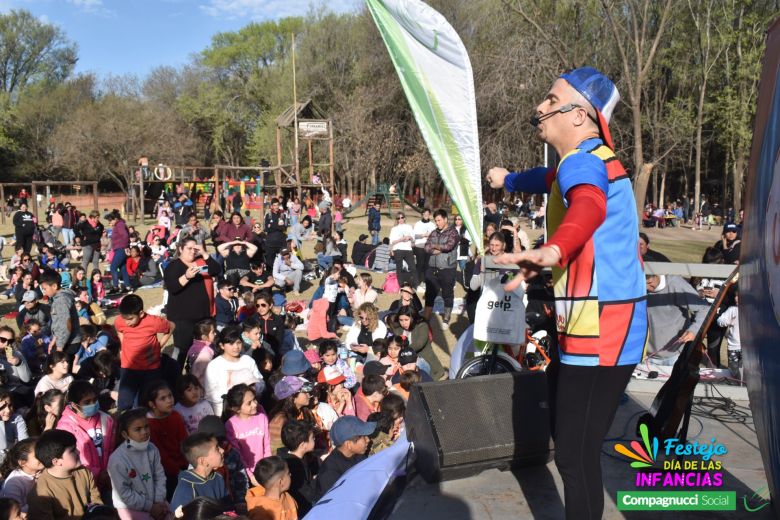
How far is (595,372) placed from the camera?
2.35 meters

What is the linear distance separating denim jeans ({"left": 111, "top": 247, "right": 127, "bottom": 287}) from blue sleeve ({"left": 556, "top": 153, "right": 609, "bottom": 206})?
13428mm

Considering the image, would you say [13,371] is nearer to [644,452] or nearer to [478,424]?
[478,424]

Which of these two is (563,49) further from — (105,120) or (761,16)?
(105,120)

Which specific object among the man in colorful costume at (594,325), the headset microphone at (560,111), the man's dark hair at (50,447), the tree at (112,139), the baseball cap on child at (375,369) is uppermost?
the tree at (112,139)

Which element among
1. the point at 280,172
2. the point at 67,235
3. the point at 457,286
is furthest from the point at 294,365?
the point at 280,172

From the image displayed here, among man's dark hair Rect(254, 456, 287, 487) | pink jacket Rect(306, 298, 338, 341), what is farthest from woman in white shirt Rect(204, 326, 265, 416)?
pink jacket Rect(306, 298, 338, 341)

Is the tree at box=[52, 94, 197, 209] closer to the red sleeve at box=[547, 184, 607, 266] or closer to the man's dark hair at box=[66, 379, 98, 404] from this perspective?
the man's dark hair at box=[66, 379, 98, 404]

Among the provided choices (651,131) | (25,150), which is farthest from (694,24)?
(25,150)

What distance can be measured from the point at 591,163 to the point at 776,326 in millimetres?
751

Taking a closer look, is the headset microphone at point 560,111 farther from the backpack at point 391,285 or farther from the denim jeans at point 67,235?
the denim jeans at point 67,235

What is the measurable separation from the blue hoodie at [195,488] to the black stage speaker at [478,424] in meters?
1.51

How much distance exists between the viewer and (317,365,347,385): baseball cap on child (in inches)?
256

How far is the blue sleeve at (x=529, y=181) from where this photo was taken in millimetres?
3020

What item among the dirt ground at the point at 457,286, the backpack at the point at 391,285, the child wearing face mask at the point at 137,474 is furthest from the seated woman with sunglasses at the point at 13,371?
the backpack at the point at 391,285
